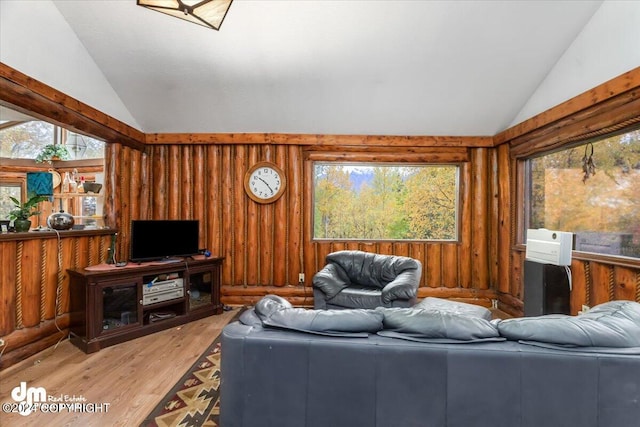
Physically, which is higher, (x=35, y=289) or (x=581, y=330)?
(x=581, y=330)

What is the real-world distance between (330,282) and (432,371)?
7.92 feet

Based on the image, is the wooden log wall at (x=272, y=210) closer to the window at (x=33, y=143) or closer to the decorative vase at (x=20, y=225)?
the decorative vase at (x=20, y=225)

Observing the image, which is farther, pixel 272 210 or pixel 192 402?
pixel 272 210

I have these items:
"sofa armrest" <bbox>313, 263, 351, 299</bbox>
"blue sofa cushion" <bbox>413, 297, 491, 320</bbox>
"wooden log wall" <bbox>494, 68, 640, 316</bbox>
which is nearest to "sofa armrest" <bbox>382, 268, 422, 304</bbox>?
"blue sofa cushion" <bbox>413, 297, 491, 320</bbox>

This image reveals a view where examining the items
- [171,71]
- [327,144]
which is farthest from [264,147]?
[171,71]

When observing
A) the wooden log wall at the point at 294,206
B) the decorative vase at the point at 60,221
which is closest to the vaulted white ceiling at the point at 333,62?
the wooden log wall at the point at 294,206

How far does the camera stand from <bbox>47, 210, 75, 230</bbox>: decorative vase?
328cm

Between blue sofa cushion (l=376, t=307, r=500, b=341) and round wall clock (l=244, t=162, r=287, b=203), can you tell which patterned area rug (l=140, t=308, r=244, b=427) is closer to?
blue sofa cushion (l=376, t=307, r=500, b=341)

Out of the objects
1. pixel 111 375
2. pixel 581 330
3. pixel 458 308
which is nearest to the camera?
pixel 581 330

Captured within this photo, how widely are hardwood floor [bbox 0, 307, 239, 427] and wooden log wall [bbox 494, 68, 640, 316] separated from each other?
3913mm

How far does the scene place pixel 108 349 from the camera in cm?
309

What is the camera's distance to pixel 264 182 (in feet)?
15.4

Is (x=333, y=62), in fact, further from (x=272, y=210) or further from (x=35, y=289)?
(x=35, y=289)

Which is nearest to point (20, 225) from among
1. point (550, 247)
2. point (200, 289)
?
point (200, 289)
